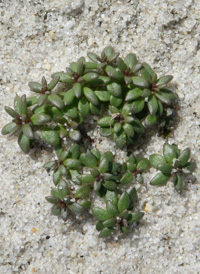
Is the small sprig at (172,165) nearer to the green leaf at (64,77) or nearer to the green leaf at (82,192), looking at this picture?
the green leaf at (82,192)

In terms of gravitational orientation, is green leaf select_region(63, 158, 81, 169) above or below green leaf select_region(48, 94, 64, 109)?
below

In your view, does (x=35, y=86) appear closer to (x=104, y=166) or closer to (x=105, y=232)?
(x=104, y=166)

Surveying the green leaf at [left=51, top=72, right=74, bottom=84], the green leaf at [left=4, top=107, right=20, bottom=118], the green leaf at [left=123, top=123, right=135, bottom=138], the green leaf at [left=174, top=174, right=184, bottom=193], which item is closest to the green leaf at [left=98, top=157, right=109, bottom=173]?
the green leaf at [left=123, top=123, right=135, bottom=138]

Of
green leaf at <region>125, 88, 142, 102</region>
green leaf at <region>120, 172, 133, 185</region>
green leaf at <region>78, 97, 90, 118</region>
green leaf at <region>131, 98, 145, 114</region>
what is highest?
green leaf at <region>125, 88, 142, 102</region>

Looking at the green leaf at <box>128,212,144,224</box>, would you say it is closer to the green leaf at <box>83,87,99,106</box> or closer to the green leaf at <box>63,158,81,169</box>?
the green leaf at <box>63,158,81,169</box>

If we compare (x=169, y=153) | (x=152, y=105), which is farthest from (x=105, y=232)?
(x=152, y=105)

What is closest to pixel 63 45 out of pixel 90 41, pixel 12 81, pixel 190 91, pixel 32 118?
pixel 90 41

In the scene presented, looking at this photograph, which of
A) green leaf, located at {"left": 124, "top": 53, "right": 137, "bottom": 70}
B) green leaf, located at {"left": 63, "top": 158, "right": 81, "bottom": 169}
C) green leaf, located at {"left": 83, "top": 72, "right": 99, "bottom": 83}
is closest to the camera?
green leaf, located at {"left": 83, "top": 72, "right": 99, "bottom": 83}
